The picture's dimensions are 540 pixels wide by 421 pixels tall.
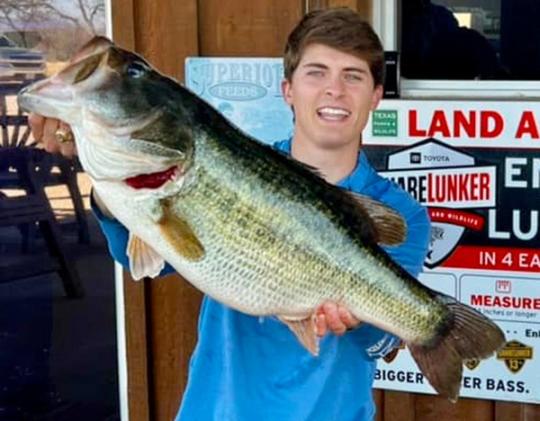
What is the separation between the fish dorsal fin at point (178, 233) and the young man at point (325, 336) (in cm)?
32

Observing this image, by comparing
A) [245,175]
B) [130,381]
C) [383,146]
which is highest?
[245,175]

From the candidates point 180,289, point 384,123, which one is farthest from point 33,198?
point 384,123

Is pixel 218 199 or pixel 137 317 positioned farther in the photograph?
pixel 137 317

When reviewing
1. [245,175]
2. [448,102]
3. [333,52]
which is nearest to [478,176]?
[448,102]

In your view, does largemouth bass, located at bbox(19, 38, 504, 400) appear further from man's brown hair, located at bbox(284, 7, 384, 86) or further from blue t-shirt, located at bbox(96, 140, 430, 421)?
man's brown hair, located at bbox(284, 7, 384, 86)

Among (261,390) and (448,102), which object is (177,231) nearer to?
(261,390)

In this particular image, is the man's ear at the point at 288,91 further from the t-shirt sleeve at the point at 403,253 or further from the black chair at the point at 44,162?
the black chair at the point at 44,162

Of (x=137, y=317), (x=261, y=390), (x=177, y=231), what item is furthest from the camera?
(x=137, y=317)

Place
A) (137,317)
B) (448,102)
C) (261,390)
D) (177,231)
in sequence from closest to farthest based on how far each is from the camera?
(177,231) → (261,390) → (448,102) → (137,317)

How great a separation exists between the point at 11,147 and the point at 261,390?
2.31 meters

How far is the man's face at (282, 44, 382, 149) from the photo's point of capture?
2.67 m

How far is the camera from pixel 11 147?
15.2ft

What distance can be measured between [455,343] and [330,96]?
64 cm

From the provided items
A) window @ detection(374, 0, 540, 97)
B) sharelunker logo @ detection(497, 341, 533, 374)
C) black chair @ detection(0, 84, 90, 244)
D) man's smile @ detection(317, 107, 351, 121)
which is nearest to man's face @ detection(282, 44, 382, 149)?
man's smile @ detection(317, 107, 351, 121)
